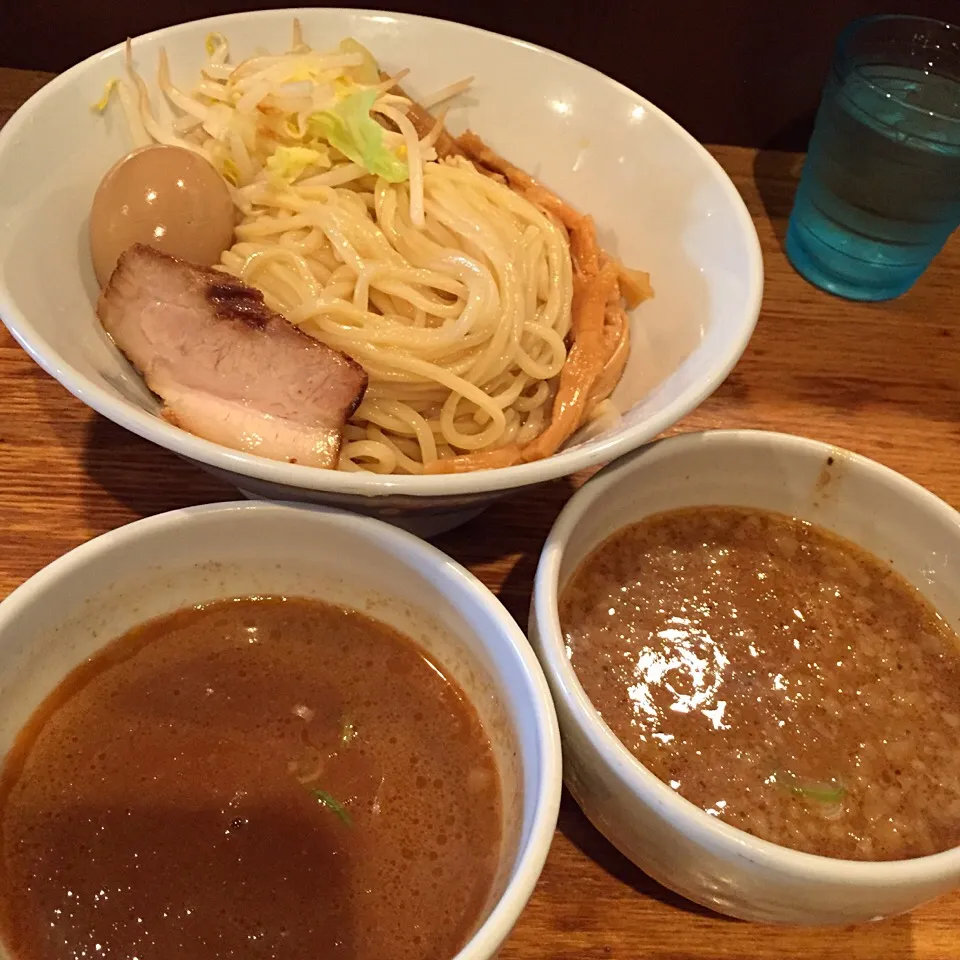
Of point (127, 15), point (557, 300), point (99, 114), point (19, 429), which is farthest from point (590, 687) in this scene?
point (127, 15)

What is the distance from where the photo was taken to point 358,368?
4.83 feet

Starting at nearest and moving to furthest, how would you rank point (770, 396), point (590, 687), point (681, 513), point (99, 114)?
point (590, 687), point (681, 513), point (99, 114), point (770, 396)

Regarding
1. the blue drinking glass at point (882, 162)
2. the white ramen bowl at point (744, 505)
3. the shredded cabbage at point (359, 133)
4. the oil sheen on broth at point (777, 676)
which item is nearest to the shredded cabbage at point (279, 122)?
the shredded cabbage at point (359, 133)

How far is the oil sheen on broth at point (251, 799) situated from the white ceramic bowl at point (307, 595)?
3 cm

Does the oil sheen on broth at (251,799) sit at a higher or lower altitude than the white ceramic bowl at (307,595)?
lower

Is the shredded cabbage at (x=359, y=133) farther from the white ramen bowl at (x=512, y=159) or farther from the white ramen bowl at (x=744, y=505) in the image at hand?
the white ramen bowl at (x=744, y=505)

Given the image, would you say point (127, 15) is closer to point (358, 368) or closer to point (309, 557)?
point (358, 368)

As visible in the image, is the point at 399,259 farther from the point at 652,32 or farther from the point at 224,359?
the point at 652,32

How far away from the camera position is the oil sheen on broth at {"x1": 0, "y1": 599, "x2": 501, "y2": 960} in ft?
3.52

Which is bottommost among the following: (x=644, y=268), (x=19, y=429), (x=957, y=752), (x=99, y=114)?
(x=19, y=429)

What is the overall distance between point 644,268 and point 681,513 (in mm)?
547

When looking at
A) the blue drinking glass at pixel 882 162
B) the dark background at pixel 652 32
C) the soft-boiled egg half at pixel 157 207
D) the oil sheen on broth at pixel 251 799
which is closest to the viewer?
the oil sheen on broth at pixel 251 799

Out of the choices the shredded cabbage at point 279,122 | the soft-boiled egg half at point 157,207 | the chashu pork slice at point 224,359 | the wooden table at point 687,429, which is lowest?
the wooden table at point 687,429

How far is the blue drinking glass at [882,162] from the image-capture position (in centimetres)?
205
